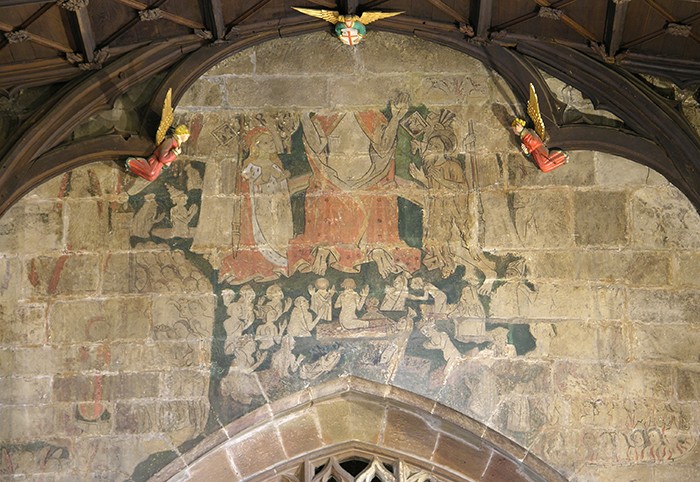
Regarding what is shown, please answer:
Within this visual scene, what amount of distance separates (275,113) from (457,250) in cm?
191

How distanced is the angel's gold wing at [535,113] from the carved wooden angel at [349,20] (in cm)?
128

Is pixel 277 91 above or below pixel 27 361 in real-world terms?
above

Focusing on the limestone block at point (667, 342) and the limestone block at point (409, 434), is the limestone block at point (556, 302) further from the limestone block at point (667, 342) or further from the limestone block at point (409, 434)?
the limestone block at point (409, 434)

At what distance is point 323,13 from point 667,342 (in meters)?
3.81

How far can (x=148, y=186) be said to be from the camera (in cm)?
1172

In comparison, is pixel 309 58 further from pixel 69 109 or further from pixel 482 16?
pixel 69 109

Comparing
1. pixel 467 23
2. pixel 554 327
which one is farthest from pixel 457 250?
pixel 467 23

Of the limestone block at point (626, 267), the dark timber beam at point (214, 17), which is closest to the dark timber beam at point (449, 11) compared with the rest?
the dark timber beam at point (214, 17)

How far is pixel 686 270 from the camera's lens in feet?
37.4

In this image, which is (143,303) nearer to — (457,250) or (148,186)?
(148,186)

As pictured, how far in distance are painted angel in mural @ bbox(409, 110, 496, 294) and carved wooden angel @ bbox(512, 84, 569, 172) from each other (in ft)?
1.83

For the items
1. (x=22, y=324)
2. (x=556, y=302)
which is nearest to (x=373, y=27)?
(x=556, y=302)

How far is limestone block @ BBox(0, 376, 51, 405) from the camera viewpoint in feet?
36.7

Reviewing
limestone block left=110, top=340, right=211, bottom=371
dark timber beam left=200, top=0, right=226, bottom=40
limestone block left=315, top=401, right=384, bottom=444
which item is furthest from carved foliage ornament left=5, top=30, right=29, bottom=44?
limestone block left=315, top=401, right=384, bottom=444
